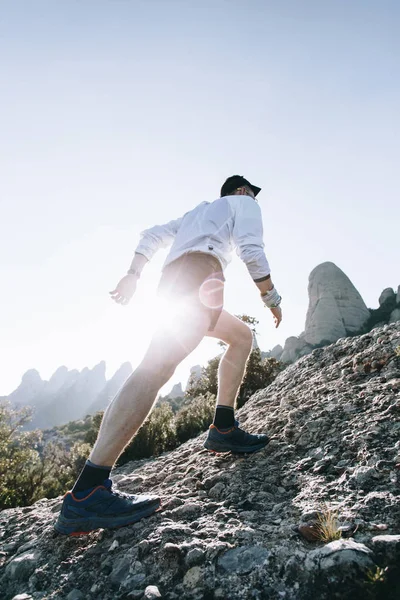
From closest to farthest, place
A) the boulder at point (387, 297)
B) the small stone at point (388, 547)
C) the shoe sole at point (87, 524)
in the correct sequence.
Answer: the small stone at point (388, 547) → the shoe sole at point (87, 524) → the boulder at point (387, 297)

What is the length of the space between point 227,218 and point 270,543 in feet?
7.15

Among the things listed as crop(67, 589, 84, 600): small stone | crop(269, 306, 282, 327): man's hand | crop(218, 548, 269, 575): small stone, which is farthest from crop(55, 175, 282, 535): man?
crop(218, 548, 269, 575): small stone

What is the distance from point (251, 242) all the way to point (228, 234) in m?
0.22

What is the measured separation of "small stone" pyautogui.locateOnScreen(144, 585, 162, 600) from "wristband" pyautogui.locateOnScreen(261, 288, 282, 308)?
6.65ft

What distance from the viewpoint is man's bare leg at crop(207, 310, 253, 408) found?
123 inches

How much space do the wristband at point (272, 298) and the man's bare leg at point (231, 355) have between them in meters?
0.46

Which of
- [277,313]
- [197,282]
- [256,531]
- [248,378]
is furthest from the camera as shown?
[248,378]

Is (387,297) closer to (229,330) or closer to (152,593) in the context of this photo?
(229,330)

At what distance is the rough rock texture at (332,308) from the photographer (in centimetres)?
5091

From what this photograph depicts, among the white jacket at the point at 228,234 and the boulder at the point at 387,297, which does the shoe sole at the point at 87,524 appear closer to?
the white jacket at the point at 228,234

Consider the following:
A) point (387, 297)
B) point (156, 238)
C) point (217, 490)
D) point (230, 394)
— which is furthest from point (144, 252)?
point (387, 297)

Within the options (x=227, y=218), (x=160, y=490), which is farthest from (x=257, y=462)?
(x=227, y=218)

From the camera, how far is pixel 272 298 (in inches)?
112

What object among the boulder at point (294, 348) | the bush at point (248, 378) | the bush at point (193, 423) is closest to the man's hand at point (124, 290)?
the bush at point (193, 423)
